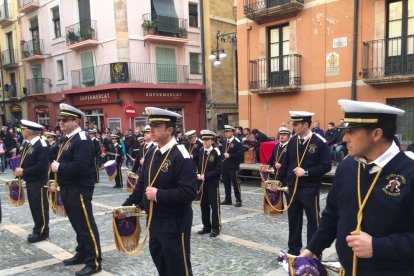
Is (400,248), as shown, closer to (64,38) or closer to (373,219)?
(373,219)

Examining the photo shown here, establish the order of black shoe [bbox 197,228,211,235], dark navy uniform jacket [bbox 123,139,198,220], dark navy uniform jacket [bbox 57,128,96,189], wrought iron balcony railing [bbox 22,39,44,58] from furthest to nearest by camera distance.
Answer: wrought iron balcony railing [bbox 22,39,44,58] < black shoe [bbox 197,228,211,235] < dark navy uniform jacket [bbox 57,128,96,189] < dark navy uniform jacket [bbox 123,139,198,220]

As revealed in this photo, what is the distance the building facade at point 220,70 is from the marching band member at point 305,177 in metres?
19.2

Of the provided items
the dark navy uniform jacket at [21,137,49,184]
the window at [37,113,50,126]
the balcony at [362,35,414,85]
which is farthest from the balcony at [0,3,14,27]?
the dark navy uniform jacket at [21,137,49,184]

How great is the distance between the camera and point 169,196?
3.54 metres

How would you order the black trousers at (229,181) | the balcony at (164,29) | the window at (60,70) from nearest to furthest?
the black trousers at (229,181), the balcony at (164,29), the window at (60,70)

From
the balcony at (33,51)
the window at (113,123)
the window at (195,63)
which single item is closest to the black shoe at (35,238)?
the window at (113,123)

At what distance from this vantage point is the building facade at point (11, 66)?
3086 centimetres

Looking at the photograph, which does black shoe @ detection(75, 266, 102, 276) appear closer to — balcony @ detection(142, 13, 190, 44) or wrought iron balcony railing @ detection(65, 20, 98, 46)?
balcony @ detection(142, 13, 190, 44)

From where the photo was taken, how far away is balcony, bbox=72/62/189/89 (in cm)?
2236

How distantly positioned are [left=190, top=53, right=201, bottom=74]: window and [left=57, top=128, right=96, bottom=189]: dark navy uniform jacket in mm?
20472

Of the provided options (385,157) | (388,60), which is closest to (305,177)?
(385,157)

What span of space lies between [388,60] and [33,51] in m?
25.0

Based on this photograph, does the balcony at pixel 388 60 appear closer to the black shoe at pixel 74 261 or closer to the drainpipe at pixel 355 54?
the drainpipe at pixel 355 54

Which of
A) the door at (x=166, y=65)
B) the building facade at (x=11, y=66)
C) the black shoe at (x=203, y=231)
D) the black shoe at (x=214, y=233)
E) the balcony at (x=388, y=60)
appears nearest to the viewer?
the black shoe at (x=214, y=233)
